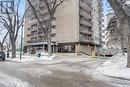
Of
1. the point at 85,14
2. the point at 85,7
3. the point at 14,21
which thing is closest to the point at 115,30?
the point at 14,21

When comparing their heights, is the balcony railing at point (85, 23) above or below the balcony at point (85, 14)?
below

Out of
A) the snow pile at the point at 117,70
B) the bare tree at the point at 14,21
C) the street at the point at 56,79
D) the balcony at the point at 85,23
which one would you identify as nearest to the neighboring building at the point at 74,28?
the balcony at the point at 85,23

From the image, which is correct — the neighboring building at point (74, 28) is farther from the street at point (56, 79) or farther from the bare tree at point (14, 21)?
the street at point (56, 79)

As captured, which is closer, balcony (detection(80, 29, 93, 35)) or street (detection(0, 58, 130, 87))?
street (detection(0, 58, 130, 87))

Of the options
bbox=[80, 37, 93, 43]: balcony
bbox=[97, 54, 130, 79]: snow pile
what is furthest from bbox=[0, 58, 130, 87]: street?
bbox=[80, 37, 93, 43]: balcony

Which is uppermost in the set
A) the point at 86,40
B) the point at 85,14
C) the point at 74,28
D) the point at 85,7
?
the point at 85,7

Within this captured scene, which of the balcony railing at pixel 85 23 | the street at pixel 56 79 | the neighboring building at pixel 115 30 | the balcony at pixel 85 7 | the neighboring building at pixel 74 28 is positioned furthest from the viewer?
the balcony at pixel 85 7

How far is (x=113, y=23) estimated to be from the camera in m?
33.6

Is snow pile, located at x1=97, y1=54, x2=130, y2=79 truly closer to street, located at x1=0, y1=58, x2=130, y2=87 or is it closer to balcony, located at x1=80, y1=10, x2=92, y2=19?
street, located at x1=0, y1=58, x2=130, y2=87

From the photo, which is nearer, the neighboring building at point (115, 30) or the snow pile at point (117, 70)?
the snow pile at point (117, 70)

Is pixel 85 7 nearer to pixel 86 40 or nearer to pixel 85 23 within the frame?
pixel 85 23

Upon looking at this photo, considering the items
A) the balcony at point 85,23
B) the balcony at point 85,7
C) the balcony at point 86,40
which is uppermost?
the balcony at point 85,7

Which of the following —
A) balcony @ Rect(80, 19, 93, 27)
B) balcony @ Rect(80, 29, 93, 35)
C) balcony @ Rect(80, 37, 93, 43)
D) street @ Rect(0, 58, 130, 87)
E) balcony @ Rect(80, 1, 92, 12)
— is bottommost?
street @ Rect(0, 58, 130, 87)

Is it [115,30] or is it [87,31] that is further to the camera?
[87,31]
